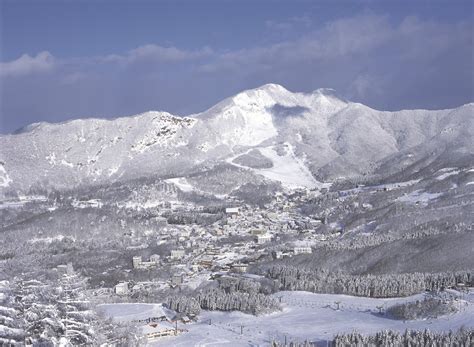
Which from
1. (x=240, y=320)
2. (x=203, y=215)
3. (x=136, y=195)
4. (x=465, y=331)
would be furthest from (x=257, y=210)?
(x=465, y=331)

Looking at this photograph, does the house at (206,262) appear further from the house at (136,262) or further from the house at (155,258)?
the house at (136,262)

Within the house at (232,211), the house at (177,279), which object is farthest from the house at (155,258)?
the house at (232,211)

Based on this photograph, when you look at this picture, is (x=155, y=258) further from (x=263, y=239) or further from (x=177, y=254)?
(x=263, y=239)

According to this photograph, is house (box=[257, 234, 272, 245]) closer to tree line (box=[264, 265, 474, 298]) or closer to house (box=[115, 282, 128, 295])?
house (box=[115, 282, 128, 295])

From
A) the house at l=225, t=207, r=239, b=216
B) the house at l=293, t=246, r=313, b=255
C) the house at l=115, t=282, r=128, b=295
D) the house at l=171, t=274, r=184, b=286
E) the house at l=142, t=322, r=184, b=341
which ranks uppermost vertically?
the house at l=225, t=207, r=239, b=216

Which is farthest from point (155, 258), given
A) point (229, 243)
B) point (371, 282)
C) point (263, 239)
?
point (371, 282)

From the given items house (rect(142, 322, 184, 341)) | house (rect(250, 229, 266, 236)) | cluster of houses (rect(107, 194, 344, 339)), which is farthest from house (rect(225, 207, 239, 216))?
house (rect(142, 322, 184, 341))
